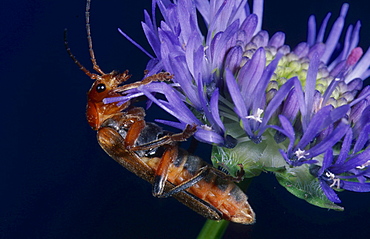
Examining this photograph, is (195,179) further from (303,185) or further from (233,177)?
(303,185)

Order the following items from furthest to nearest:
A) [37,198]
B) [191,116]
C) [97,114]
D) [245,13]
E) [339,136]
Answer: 1. [37,198]
2. [245,13]
3. [97,114]
4. [191,116]
5. [339,136]

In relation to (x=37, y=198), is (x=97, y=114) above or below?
above

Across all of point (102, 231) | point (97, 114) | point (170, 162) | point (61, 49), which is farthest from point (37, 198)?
point (170, 162)

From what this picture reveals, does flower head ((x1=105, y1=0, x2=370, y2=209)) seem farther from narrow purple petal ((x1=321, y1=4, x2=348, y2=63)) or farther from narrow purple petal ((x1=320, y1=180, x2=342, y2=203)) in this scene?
narrow purple petal ((x1=321, y1=4, x2=348, y2=63))

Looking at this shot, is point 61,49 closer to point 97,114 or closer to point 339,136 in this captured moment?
point 97,114

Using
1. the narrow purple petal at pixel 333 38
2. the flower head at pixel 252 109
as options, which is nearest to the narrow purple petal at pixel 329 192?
the flower head at pixel 252 109

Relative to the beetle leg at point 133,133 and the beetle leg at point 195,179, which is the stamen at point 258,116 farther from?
the beetle leg at point 133,133
